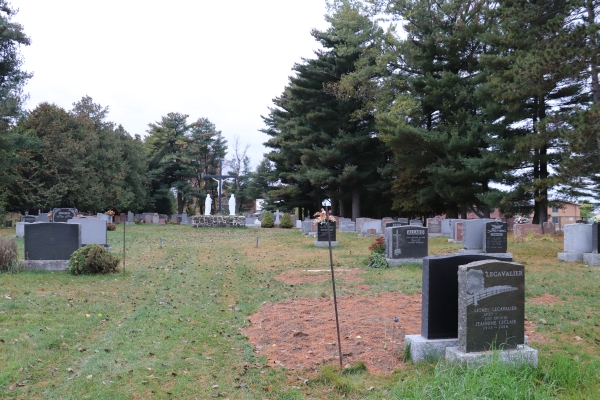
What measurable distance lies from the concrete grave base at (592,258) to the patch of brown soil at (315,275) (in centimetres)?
644

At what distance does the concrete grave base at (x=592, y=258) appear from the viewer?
43.1ft

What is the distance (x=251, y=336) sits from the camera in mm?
6672

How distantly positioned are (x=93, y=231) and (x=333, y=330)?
12.1 m

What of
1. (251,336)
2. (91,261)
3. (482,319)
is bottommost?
(251,336)

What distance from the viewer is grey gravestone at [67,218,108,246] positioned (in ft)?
52.6

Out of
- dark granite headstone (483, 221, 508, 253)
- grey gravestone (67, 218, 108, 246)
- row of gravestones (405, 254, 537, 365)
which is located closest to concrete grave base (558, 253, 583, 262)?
dark granite headstone (483, 221, 508, 253)

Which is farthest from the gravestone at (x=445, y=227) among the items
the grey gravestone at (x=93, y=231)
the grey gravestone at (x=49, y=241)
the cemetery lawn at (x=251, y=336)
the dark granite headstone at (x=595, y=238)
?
the grey gravestone at (x=49, y=241)

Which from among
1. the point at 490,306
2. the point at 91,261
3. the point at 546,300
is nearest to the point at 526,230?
the point at 546,300

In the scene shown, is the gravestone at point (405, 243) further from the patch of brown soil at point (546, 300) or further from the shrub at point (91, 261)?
the shrub at point (91, 261)

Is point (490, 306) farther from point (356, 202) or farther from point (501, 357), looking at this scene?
point (356, 202)

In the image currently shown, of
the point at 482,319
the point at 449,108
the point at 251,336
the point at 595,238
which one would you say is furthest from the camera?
the point at 449,108

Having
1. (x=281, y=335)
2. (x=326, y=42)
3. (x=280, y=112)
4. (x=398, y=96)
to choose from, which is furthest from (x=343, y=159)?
(x=281, y=335)

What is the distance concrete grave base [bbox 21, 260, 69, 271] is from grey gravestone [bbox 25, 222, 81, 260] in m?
0.12

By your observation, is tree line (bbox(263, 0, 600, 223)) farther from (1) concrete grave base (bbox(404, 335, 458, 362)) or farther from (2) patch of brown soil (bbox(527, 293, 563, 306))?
(1) concrete grave base (bbox(404, 335, 458, 362))
